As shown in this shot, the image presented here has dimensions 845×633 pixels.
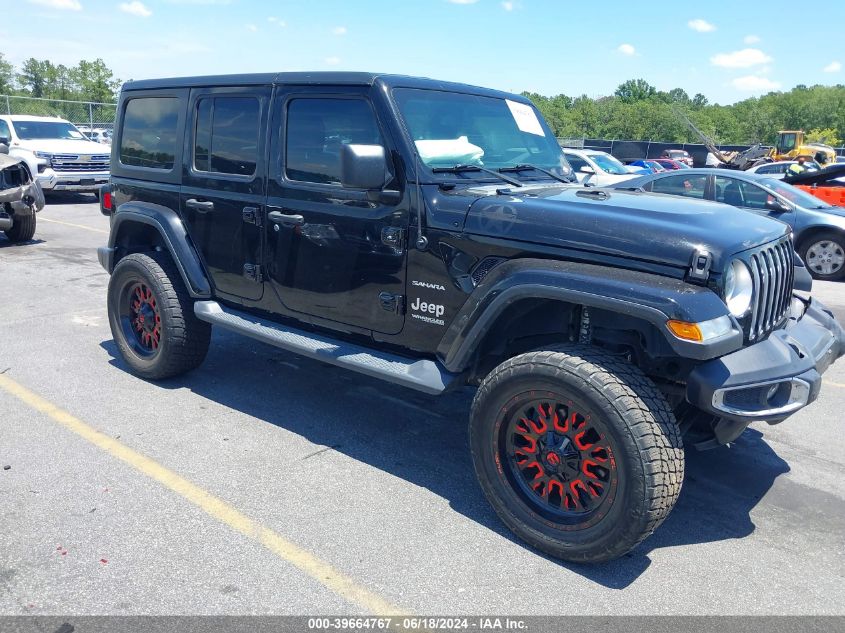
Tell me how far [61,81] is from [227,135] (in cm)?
5815

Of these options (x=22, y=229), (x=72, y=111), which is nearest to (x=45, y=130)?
(x=22, y=229)

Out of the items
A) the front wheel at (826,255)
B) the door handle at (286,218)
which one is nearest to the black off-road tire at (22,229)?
the door handle at (286,218)

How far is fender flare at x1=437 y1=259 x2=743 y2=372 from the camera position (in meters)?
2.79

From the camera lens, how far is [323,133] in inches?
159

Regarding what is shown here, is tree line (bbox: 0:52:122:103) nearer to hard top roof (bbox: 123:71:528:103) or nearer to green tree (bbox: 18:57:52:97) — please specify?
green tree (bbox: 18:57:52:97)

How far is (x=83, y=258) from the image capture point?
970 cm

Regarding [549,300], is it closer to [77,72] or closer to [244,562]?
Answer: [244,562]

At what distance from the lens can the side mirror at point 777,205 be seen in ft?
32.1

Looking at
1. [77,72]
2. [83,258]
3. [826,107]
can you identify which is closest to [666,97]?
[826,107]

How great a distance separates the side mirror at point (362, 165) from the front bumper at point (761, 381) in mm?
1721

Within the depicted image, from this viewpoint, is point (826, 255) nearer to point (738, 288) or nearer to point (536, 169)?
point (536, 169)

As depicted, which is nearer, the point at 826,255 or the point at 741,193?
the point at 741,193

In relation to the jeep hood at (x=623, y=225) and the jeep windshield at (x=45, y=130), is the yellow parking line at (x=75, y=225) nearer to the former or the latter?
the jeep windshield at (x=45, y=130)

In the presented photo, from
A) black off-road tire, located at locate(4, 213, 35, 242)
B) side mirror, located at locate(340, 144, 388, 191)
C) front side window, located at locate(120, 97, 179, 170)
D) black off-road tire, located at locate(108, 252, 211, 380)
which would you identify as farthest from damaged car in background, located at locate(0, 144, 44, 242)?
side mirror, located at locate(340, 144, 388, 191)
